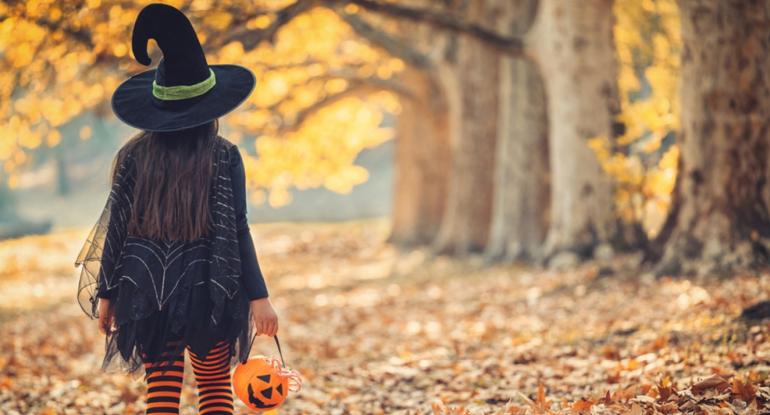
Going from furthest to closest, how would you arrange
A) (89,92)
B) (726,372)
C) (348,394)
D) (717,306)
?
1. (89,92)
2. (717,306)
3. (348,394)
4. (726,372)

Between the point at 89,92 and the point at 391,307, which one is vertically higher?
the point at 89,92

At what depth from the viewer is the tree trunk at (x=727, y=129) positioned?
798 centimetres

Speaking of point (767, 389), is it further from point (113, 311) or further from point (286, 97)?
point (286, 97)

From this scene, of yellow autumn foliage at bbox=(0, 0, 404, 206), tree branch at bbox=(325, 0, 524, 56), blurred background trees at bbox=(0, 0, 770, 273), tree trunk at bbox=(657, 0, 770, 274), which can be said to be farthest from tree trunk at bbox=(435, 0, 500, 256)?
tree trunk at bbox=(657, 0, 770, 274)

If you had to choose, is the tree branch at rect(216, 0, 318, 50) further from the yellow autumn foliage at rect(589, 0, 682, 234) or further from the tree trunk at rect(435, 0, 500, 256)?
the tree trunk at rect(435, 0, 500, 256)

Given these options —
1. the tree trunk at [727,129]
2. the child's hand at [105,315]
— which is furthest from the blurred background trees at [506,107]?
the child's hand at [105,315]

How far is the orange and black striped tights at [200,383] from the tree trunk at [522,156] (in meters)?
9.90

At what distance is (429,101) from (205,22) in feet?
31.7

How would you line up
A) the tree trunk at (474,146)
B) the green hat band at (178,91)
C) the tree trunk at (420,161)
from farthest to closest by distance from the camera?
the tree trunk at (420,161) → the tree trunk at (474,146) → the green hat band at (178,91)

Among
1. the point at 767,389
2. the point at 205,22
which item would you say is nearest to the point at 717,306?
the point at 767,389

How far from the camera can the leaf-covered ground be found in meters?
4.88

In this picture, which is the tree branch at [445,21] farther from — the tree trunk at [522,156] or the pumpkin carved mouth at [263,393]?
the pumpkin carved mouth at [263,393]

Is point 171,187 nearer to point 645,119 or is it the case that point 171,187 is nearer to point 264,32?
point 264,32

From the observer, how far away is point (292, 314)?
11586 mm
